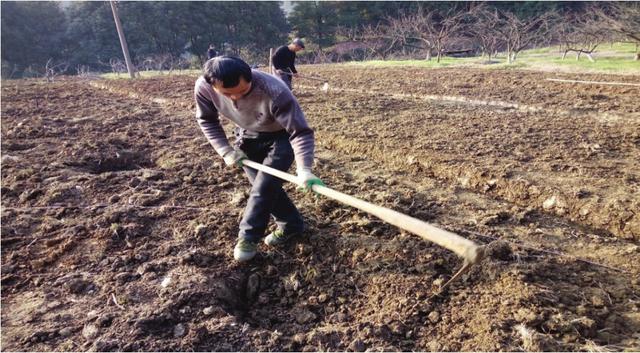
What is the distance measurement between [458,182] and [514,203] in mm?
650

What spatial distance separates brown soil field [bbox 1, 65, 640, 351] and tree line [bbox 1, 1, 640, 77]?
77.1 feet

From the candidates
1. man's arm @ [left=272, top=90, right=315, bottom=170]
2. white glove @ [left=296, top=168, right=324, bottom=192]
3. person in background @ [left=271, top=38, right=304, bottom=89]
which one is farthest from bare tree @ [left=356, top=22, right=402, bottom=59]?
white glove @ [left=296, top=168, right=324, bottom=192]

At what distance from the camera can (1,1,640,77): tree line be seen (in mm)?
29953

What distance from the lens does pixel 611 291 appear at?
8.20ft

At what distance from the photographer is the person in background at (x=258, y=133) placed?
240 centimetres

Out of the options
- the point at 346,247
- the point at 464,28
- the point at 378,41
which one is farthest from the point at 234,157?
the point at 464,28

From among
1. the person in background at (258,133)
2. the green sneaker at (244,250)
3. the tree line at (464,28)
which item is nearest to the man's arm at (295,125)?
the person in background at (258,133)

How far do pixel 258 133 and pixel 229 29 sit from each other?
4046 cm

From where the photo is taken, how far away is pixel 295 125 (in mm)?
2525

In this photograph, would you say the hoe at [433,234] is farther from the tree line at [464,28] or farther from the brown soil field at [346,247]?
the tree line at [464,28]

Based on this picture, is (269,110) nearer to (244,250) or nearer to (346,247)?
(244,250)

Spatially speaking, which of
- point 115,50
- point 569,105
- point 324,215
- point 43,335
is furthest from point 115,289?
point 115,50

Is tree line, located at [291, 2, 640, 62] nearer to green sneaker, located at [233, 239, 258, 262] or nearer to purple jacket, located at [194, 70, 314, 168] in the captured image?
purple jacket, located at [194, 70, 314, 168]

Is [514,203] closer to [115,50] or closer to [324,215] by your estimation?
[324,215]
